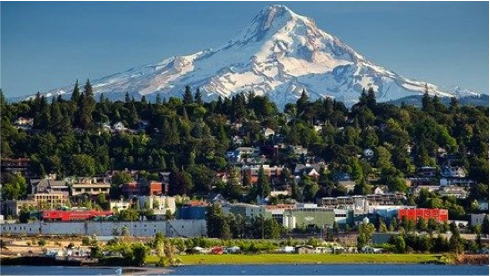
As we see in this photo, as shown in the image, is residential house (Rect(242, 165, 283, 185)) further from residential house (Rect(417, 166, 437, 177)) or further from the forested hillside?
residential house (Rect(417, 166, 437, 177))

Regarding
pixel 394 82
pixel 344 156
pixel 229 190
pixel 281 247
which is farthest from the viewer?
pixel 394 82

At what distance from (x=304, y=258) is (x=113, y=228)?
1663 cm

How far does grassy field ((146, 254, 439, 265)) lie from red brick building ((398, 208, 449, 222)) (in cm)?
1510

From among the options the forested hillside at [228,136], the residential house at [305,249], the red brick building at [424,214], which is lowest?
the residential house at [305,249]

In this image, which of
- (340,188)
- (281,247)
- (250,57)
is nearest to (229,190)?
(340,188)

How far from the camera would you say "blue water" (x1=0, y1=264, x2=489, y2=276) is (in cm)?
6150

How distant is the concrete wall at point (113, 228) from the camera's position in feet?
281

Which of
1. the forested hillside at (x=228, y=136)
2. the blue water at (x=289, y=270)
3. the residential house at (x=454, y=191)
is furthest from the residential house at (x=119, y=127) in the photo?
the blue water at (x=289, y=270)

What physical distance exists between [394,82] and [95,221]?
108525 millimetres

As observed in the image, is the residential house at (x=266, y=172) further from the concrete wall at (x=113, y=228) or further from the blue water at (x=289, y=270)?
the blue water at (x=289, y=270)

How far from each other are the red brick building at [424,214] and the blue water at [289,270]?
62.4 ft

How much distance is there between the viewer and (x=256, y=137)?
111m

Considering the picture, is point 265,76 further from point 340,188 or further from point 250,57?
point 340,188

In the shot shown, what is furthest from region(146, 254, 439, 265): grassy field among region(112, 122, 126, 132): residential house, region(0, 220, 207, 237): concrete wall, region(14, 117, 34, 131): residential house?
region(14, 117, 34, 131): residential house
